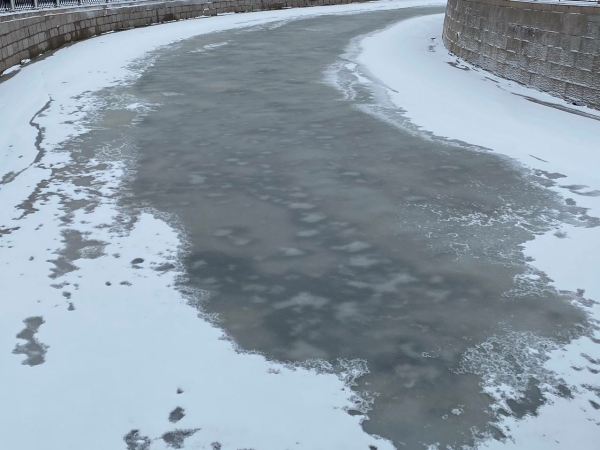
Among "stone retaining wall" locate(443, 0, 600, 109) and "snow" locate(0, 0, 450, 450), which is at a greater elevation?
"stone retaining wall" locate(443, 0, 600, 109)

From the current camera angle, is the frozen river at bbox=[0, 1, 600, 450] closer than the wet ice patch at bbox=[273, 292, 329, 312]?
Yes

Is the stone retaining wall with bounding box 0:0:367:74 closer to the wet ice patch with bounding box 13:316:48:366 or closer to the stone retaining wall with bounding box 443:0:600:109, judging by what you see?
the stone retaining wall with bounding box 443:0:600:109

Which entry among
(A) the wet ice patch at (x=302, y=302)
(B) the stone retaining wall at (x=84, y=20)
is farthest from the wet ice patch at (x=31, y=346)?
(B) the stone retaining wall at (x=84, y=20)

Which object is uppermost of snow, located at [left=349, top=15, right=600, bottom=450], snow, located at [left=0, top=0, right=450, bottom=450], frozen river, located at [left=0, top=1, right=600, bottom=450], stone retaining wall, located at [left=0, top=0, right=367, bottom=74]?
stone retaining wall, located at [left=0, top=0, right=367, bottom=74]

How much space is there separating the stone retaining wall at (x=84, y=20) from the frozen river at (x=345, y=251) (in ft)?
→ 17.0

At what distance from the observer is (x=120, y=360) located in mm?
3361

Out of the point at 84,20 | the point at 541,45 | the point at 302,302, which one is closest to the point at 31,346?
the point at 302,302

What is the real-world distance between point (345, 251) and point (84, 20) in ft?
50.3

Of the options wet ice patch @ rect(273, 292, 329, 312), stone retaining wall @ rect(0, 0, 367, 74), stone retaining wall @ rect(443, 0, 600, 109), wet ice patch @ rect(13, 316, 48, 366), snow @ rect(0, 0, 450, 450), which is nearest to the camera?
snow @ rect(0, 0, 450, 450)

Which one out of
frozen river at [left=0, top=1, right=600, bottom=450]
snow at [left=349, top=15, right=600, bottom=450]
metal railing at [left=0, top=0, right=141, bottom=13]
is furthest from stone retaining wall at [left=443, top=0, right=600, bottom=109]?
metal railing at [left=0, top=0, right=141, bottom=13]

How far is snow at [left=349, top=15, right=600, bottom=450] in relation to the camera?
9.65ft

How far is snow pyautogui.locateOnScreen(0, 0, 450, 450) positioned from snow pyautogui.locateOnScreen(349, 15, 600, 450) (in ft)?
2.76

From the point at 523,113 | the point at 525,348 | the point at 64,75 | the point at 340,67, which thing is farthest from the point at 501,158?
the point at 64,75

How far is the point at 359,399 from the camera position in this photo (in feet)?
10.1
